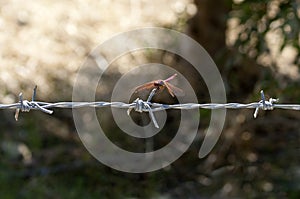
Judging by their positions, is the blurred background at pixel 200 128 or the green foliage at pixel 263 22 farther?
the blurred background at pixel 200 128

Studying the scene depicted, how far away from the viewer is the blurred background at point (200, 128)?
12.5ft

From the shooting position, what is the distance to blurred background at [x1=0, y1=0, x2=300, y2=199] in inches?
150

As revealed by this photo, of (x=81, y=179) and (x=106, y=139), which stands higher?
(x=106, y=139)

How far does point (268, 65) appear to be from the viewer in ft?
13.5

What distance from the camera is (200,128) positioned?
411 cm

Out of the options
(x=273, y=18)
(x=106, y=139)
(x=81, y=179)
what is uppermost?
(x=273, y=18)

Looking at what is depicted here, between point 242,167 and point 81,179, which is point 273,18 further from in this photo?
point 81,179

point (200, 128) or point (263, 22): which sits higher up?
point (263, 22)

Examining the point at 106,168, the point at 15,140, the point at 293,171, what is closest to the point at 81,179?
the point at 106,168

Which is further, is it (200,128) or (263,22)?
(200,128)

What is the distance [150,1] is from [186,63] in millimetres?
1275

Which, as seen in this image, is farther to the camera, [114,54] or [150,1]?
[150,1]

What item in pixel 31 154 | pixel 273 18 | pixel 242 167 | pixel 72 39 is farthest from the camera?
pixel 72 39

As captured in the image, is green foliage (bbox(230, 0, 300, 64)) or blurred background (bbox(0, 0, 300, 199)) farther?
blurred background (bbox(0, 0, 300, 199))
